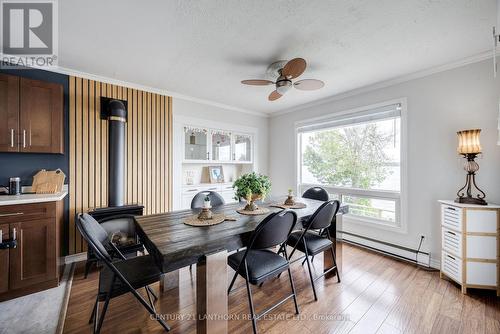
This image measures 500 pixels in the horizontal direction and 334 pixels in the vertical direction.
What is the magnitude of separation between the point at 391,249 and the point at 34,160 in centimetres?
489

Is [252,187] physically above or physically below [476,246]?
above

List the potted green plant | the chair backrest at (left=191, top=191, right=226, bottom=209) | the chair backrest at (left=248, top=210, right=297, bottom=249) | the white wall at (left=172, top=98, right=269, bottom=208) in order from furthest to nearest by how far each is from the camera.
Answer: the white wall at (left=172, top=98, right=269, bottom=208)
the chair backrest at (left=191, top=191, right=226, bottom=209)
the potted green plant
the chair backrest at (left=248, top=210, right=297, bottom=249)

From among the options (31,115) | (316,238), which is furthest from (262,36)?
(31,115)

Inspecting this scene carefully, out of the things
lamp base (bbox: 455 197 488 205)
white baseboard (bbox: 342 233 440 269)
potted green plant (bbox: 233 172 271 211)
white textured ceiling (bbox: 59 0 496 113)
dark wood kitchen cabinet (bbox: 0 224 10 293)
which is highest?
white textured ceiling (bbox: 59 0 496 113)

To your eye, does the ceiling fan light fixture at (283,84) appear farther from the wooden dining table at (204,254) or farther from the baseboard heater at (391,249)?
the baseboard heater at (391,249)

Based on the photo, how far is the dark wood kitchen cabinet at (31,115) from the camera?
218cm

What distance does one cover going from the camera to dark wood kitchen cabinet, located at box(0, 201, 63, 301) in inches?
76.3

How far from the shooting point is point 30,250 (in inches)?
80.5

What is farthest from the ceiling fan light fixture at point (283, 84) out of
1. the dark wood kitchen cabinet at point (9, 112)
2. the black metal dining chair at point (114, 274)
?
the dark wood kitchen cabinet at point (9, 112)

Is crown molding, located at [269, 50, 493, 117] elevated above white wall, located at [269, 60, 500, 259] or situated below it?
above

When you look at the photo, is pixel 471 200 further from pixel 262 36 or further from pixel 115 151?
pixel 115 151

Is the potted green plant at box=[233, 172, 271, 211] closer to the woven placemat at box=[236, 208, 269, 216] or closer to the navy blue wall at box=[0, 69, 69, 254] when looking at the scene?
the woven placemat at box=[236, 208, 269, 216]

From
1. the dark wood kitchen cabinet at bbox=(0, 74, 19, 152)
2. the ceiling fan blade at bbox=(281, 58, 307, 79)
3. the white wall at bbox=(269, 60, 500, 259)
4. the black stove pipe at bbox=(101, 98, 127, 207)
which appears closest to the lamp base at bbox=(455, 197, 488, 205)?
the white wall at bbox=(269, 60, 500, 259)

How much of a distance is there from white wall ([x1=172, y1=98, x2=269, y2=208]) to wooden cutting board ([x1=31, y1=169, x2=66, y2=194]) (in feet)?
4.89
